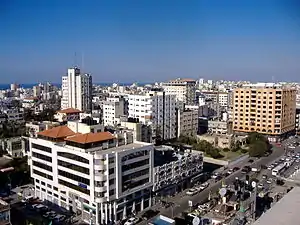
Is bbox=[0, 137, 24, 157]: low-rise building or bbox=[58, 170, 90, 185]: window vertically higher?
bbox=[58, 170, 90, 185]: window

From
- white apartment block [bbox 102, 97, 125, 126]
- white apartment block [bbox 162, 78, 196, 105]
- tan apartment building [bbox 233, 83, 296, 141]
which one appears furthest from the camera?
white apartment block [bbox 162, 78, 196, 105]

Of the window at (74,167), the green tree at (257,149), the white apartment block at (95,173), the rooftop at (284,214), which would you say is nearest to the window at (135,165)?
the white apartment block at (95,173)

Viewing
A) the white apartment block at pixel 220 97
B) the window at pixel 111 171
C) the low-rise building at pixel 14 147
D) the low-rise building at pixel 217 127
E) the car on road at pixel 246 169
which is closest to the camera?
the window at pixel 111 171

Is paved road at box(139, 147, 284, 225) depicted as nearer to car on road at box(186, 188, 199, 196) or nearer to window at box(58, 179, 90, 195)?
car on road at box(186, 188, 199, 196)

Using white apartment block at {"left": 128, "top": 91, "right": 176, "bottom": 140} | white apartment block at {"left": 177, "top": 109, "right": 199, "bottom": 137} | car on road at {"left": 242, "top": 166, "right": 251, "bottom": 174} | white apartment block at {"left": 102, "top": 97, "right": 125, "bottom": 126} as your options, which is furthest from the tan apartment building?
white apartment block at {"left": 102, "top": 97, "right": 125, "bottom": 126}

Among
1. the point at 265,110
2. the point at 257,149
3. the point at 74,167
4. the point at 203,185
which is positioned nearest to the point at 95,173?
the point at 74,167

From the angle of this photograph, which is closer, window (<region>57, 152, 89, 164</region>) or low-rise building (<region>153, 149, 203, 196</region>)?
window (<region>57, 152, 89, 164</region>)

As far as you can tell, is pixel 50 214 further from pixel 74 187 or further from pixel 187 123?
pixel 187 123

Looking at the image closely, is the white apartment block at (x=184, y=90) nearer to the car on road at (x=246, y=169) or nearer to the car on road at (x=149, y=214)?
the car on road at (x=246, y=169)
